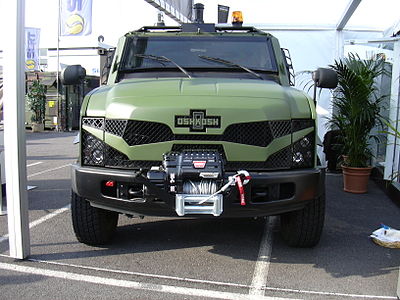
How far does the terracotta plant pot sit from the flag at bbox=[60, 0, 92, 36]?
17706 millimetres

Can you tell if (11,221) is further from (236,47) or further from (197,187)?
(236,47)

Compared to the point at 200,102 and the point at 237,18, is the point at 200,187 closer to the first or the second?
the point at 200,102

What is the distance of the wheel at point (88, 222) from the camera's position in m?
3.82

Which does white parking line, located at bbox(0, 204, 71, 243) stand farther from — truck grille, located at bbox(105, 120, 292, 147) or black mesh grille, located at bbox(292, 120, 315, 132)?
black mesh grille, located at bbox(292, 120, 315, 132)

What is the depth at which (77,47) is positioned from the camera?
78.2 feet

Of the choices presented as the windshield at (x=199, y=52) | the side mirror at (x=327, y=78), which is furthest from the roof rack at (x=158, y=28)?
the side mirror at (x=327, y=78)

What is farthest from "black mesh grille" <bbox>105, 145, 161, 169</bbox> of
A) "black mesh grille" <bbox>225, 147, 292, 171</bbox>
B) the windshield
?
the windshield

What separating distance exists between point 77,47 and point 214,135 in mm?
22376

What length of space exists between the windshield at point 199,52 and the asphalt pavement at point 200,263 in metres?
1.77

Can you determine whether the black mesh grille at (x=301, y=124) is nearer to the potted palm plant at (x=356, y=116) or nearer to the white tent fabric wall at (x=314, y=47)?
the potted palm plant at (x=356, y=116)

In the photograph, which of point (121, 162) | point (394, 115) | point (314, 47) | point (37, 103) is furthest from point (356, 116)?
point (37, 103)

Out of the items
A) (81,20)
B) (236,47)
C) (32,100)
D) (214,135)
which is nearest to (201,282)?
(214,135)

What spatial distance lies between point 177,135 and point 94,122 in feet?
2.27

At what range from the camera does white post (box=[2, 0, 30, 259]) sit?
3.47 metres
